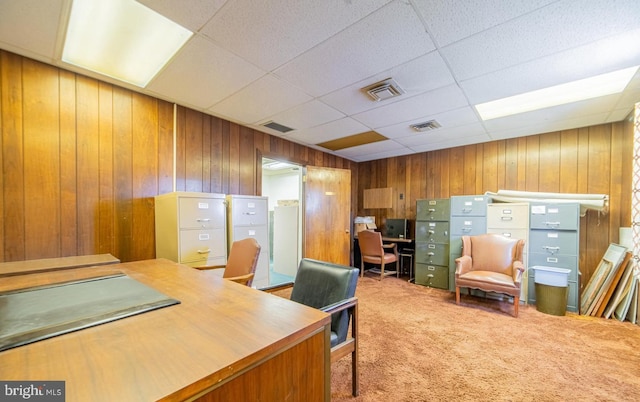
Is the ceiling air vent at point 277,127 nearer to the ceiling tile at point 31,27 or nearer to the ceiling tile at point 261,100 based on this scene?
the ceiling tile at point 261,100

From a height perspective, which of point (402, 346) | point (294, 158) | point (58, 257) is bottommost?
point (402, 346)

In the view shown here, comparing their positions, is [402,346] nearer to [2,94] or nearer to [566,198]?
[566,198]

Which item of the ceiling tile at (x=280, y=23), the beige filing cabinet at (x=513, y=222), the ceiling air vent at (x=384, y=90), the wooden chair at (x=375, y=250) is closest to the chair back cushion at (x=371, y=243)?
the wooden chair at (x=375, y=250)

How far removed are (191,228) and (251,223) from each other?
0.69 meters

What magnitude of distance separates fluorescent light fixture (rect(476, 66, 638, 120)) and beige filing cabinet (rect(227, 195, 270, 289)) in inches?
111

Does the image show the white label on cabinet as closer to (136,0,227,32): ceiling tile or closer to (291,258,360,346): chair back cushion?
(291,258,360,346): chair back cushion

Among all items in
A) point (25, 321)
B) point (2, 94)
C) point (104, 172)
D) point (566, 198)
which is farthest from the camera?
point (566, 198)

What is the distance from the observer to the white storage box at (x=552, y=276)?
2.90m

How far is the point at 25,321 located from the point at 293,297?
121 cm

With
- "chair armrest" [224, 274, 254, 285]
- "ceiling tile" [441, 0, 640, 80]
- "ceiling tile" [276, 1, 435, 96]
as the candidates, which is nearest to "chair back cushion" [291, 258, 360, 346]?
"chair armrest" [224, 274, 254, 285]

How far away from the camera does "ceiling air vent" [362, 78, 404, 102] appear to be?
2.24 metres

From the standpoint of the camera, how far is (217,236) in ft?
8.43

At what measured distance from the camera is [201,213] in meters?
2.46

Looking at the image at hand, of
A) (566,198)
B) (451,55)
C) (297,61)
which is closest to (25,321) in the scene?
(297,61)
